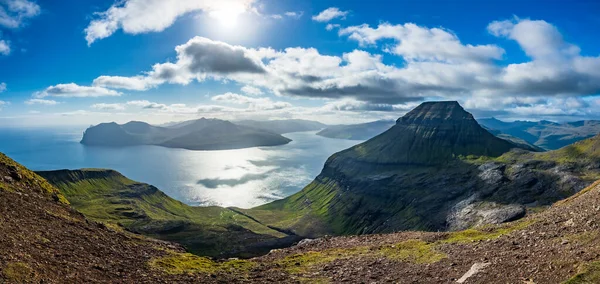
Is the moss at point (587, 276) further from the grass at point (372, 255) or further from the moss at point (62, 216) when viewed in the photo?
the moss at point (62, 216)

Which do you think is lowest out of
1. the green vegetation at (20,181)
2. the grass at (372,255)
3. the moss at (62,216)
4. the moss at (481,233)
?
the grass at (372,255)

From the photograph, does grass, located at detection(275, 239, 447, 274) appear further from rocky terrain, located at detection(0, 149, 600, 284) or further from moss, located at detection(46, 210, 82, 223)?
moss, located at detection(46, 210, 82, 223)

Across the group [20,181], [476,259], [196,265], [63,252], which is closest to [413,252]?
[476,259]

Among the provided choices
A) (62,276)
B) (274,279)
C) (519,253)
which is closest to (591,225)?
(519,253)

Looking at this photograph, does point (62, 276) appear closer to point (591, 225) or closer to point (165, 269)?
point (165, 269)

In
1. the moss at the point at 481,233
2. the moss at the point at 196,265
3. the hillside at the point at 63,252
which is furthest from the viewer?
the moss at the point at 481,233

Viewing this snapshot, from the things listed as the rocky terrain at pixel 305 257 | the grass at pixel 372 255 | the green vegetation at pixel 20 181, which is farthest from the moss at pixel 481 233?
the green vegetation at pixel 20 181

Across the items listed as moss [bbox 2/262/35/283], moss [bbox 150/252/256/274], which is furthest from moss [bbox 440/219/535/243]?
moss [bbox 2/262/35/283]
